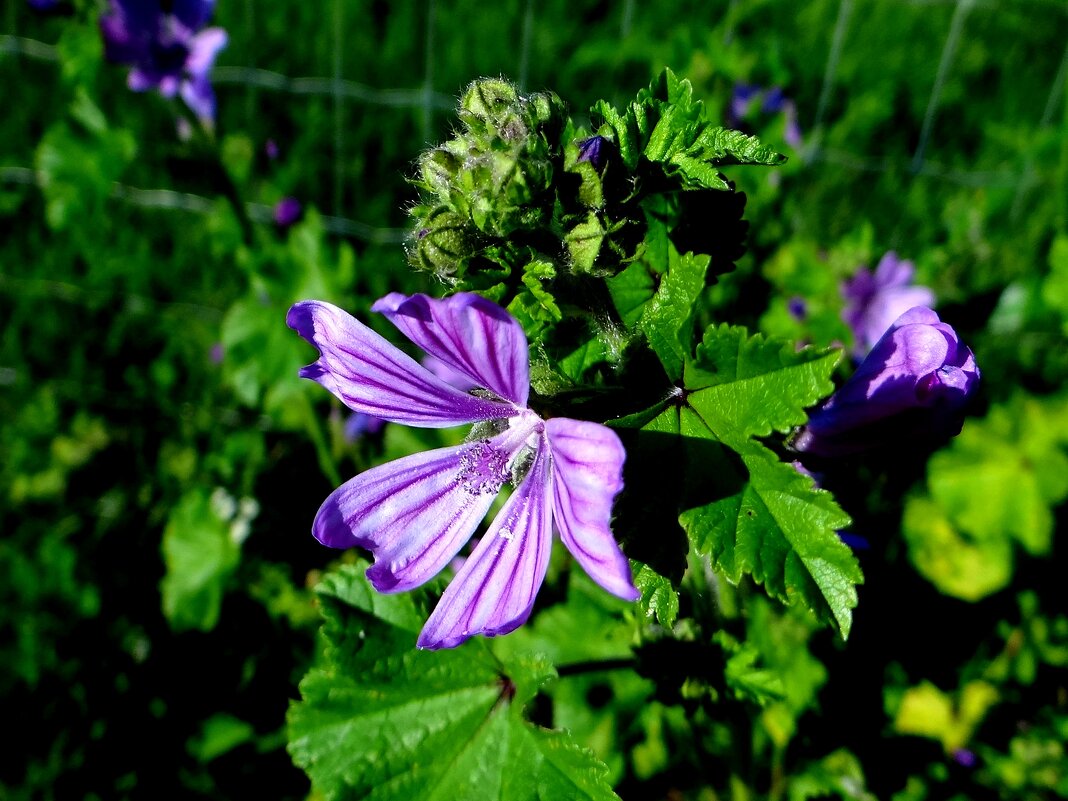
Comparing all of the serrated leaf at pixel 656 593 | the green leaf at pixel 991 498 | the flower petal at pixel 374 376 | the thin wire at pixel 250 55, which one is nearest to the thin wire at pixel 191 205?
the thin wire at pixel 250 55

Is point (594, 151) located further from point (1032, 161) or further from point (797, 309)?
point (1032, 161)

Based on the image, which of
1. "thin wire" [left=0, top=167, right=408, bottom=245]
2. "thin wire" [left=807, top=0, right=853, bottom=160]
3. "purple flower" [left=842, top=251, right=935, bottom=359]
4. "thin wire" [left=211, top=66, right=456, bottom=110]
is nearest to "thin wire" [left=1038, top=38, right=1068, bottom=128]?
"thin wire" [left=807, top=0, right=853, bottom=160]

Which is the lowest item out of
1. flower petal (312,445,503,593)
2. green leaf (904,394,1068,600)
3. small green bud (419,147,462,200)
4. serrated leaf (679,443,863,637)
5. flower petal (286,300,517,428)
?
green leaf (904,394,1068,600)

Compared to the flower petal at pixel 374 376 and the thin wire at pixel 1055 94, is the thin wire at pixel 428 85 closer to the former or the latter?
the flower petal at pixel 374 376

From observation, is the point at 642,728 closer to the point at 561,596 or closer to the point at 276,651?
the point at 561,596

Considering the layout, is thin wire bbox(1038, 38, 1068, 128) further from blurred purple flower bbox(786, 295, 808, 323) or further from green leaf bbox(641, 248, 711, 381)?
green leaf bbox(641, 248, 711, 381)

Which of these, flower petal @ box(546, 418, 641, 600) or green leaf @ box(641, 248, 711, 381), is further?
green leaf @ box(641, 248, 711, 381)
